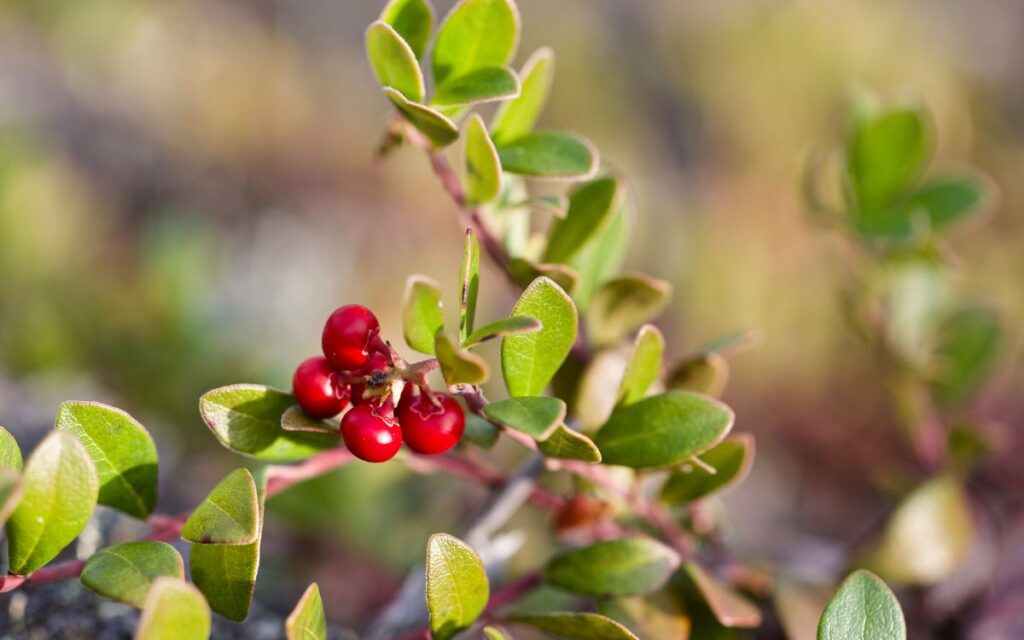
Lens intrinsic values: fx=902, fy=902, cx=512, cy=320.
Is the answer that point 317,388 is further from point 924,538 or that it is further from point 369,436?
point 924,538

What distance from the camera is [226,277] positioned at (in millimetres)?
1893

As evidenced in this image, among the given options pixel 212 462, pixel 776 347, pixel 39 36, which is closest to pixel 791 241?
pixel 776 347

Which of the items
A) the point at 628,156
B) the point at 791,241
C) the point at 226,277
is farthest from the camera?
the point at 628,156

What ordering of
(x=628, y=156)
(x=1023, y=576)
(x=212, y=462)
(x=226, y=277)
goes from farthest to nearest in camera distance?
(x=628, y=156), (x=226, y=277), (x=212, y=462), (x=1023, y=576)

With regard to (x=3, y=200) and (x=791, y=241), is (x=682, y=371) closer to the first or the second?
(x=3, y=200)

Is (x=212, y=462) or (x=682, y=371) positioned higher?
(x=682, y=371)

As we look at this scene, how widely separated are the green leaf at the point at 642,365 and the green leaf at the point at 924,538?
421mm

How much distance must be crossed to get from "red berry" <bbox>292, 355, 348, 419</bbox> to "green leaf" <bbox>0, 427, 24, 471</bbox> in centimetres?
18

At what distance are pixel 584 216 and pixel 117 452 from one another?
15.9 inches

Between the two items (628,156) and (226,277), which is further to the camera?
(628,156)

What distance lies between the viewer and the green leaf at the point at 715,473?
758 mm

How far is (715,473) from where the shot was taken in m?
0.76

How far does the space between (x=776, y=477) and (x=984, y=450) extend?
89 centimetres

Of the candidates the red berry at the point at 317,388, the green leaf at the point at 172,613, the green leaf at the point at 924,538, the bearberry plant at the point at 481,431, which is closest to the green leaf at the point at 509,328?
the bearberry plant at the point at 481,431
